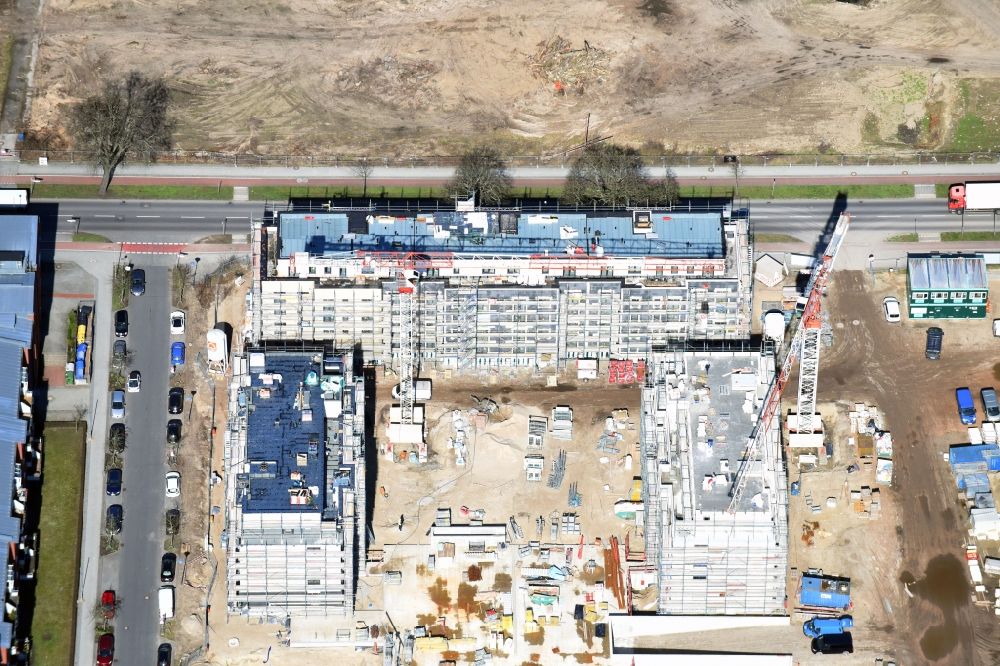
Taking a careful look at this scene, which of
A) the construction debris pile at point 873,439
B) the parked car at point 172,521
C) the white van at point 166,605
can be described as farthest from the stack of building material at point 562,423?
the white van at point 166,605

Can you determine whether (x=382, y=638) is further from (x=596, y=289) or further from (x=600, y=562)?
(x=596, y=289)

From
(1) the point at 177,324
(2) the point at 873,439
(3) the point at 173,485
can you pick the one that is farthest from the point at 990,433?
(1) the point at 177,324

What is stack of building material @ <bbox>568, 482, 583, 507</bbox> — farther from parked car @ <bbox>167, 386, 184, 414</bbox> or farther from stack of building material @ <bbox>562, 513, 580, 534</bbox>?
parked car @ <bbox>167, 386, 184, 414</bbox>

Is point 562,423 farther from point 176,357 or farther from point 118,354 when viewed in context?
point 118,354

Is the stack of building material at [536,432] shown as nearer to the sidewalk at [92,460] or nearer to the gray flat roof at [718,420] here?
the gray flat roof at [718,420]

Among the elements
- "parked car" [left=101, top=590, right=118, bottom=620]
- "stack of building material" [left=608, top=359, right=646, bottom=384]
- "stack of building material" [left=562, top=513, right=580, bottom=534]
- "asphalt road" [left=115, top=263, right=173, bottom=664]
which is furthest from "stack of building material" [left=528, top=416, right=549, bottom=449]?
"parked car" [left=101, top=590, right=118, bottom=620]

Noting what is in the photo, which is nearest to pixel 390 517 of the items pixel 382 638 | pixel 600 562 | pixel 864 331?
pixel 382 638

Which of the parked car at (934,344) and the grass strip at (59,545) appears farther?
the parked car at (934,344)
